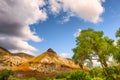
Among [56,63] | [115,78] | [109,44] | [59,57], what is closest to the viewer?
[115,78]

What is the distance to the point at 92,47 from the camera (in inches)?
1991

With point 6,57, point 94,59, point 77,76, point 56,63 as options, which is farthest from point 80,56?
point 6,57

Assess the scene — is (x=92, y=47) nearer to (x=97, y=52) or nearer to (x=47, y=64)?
(x=97, y=52)

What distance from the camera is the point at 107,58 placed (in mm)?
51656

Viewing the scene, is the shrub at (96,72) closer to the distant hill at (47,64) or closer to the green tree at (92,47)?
the green tree at (92,47)

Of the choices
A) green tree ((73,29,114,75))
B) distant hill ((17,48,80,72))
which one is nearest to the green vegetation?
green tree ((73,29,114,75))

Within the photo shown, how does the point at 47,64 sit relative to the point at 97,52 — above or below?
above

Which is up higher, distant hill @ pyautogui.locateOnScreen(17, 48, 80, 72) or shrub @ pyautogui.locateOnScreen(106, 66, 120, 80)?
distant hill @ pyautogui.locateOnScreen(17, 48, 80, 72)

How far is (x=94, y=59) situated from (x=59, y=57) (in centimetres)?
11494

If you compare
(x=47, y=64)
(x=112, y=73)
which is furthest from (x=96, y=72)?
(x=47, y=64)

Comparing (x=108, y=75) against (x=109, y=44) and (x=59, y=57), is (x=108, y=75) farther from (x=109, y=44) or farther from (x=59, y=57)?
(x=59, y=57)

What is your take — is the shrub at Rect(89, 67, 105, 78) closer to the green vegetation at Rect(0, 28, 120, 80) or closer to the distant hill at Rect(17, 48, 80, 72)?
the green vegetation at Rect(0, 28, 120, 80)

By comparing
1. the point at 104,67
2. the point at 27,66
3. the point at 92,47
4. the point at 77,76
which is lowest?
the point at 77,76

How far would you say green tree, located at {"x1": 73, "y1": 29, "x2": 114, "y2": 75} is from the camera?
5025 centimetres
